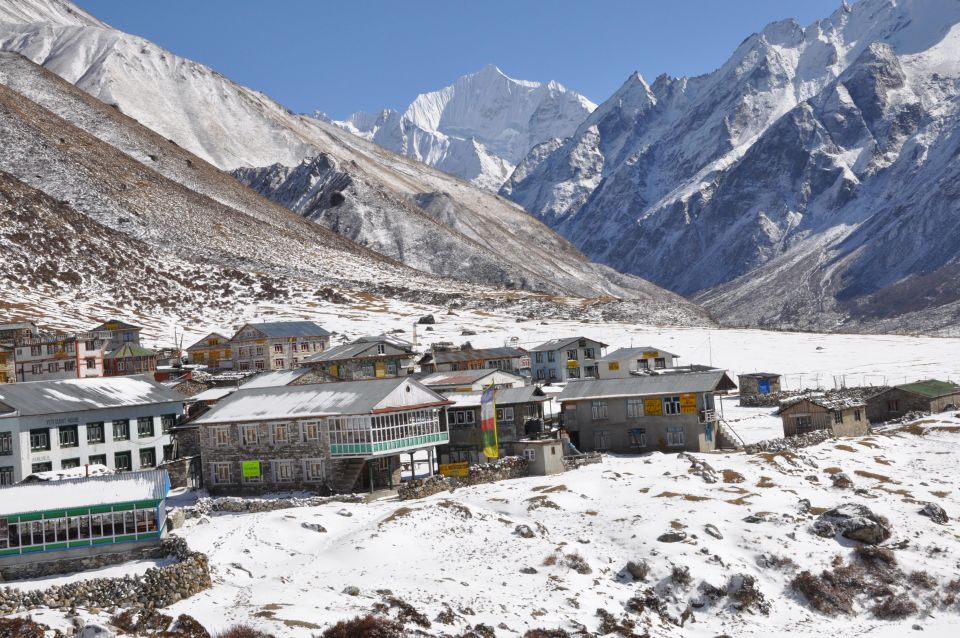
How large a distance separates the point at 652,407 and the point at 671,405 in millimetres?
1277

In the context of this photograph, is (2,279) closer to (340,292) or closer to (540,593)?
(340,292)

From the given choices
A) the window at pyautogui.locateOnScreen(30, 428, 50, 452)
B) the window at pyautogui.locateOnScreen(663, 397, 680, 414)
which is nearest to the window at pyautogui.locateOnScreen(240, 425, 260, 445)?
the window at pyautogui.locateOnScreen(30, 428, 50, 452)

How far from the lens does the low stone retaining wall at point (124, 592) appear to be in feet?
119

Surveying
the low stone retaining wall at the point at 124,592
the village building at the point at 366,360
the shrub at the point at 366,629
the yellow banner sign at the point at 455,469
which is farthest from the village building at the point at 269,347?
the shrub at the point at 366,629

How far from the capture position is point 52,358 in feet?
328

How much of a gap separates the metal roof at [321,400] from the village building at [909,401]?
4176 cm

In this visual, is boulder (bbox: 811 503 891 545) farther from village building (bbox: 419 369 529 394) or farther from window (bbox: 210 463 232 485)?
window (bbox: 210 463 232 485)

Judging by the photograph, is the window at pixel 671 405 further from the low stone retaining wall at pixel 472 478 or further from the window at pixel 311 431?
the window at pixel 311 431

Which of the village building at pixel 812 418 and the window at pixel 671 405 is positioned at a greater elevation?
the window at pixel 671 405

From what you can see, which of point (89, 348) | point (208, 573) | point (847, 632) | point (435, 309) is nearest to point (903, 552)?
point (847, 632)

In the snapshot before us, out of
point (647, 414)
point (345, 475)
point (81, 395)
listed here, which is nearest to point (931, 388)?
point (647, 414)

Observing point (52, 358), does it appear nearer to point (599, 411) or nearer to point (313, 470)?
point (313, 470)

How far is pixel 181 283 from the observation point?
623 ft

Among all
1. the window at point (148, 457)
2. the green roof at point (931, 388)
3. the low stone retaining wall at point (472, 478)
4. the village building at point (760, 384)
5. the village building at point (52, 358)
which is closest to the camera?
the low stone retaining wall at point (472, 478)
